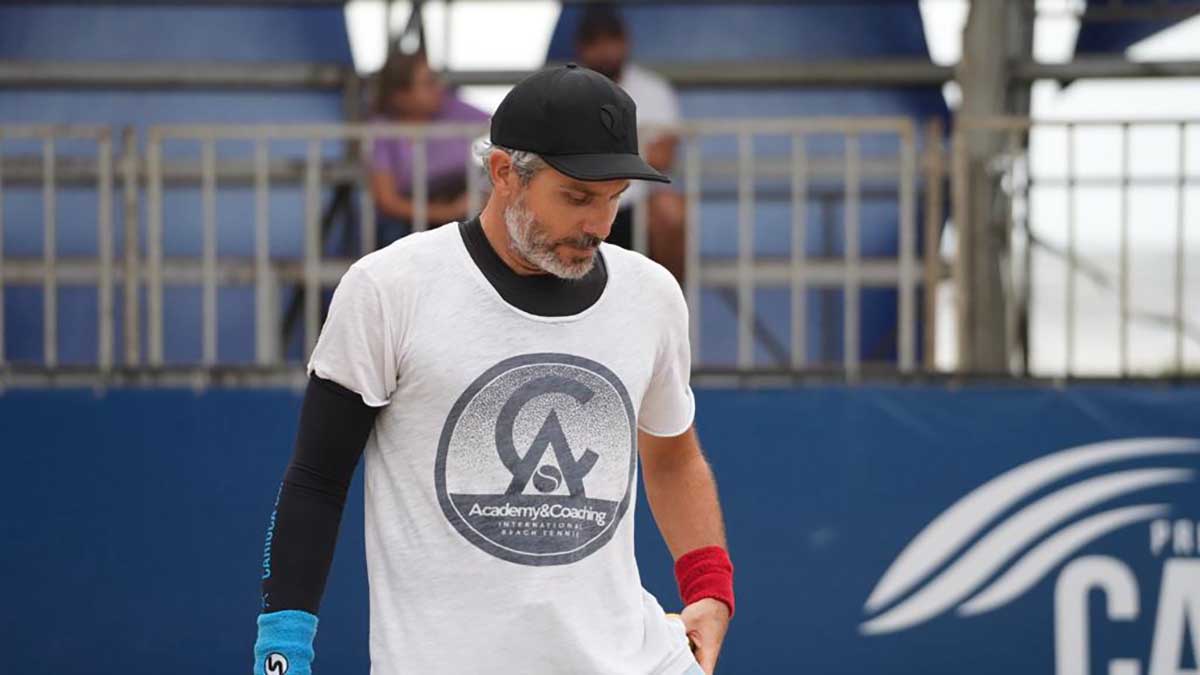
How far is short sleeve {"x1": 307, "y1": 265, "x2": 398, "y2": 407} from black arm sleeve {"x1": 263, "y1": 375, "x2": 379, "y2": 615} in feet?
0.08

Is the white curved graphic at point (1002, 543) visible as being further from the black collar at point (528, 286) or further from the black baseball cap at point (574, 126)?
the black baseball cap at point (574, 126)

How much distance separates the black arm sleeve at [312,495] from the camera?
10.4 ft

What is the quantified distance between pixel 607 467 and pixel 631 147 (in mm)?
565

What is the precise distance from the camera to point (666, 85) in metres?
8.27

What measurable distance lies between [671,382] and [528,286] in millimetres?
408

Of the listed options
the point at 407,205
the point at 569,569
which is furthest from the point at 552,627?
the point at 407,205

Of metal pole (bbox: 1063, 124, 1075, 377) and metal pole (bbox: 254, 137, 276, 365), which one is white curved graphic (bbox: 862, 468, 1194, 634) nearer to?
metal pole (bbox: 1063, 124, 1075, 377)

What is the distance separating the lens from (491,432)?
3211 mm

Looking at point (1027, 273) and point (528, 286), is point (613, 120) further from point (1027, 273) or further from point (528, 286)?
point (1027, 273)

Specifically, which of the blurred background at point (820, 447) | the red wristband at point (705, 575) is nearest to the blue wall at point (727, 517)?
the blurred background at point (820, 447)

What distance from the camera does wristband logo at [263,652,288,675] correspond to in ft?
10.2

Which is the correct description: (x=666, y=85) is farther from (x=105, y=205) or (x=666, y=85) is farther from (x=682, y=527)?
(x=682, y=527)

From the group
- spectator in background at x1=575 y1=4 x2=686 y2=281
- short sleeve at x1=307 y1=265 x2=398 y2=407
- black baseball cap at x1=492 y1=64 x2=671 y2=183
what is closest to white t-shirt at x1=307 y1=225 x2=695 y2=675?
short sleeve at x1=307 y1=265 x2=398 y2=407

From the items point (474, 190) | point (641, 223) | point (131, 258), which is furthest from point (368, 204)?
point (641, 223)
